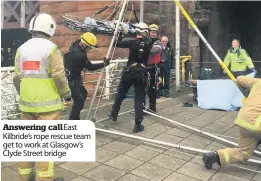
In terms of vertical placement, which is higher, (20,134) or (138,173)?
(20,134)

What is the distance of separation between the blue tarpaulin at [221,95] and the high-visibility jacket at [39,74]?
16.8 ft

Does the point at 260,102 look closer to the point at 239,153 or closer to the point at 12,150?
the point at 239,153

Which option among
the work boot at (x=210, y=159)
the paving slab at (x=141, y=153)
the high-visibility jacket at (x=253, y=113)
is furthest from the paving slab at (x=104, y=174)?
the high-visibility jacket at (x=253, y=113)

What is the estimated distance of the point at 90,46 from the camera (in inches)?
213

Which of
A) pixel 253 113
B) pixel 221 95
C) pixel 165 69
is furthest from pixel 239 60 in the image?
pixel 253 113

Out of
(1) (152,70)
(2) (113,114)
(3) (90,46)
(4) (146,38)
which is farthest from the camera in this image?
(1) (152,70)

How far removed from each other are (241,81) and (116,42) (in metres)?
2.52

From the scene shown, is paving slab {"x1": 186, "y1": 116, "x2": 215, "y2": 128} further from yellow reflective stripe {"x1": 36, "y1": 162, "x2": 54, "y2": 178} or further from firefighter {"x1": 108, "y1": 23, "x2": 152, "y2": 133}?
yellow reflective stripe {"x1": 36, "y1": 162, "x2": 54, "y2": 178}

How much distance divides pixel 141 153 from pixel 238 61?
508 cm

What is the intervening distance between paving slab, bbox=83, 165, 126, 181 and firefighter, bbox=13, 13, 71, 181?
24.8 inches

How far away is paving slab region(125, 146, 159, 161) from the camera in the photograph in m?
4.54

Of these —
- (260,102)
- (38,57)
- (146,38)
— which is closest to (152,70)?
(146,38)

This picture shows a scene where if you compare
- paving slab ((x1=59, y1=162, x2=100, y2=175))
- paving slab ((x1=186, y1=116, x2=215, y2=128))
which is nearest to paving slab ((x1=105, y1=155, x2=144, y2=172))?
paving slab ((x1=59, y1=162, x2=100, y2=175))

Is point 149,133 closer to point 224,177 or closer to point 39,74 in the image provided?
point 224,177
